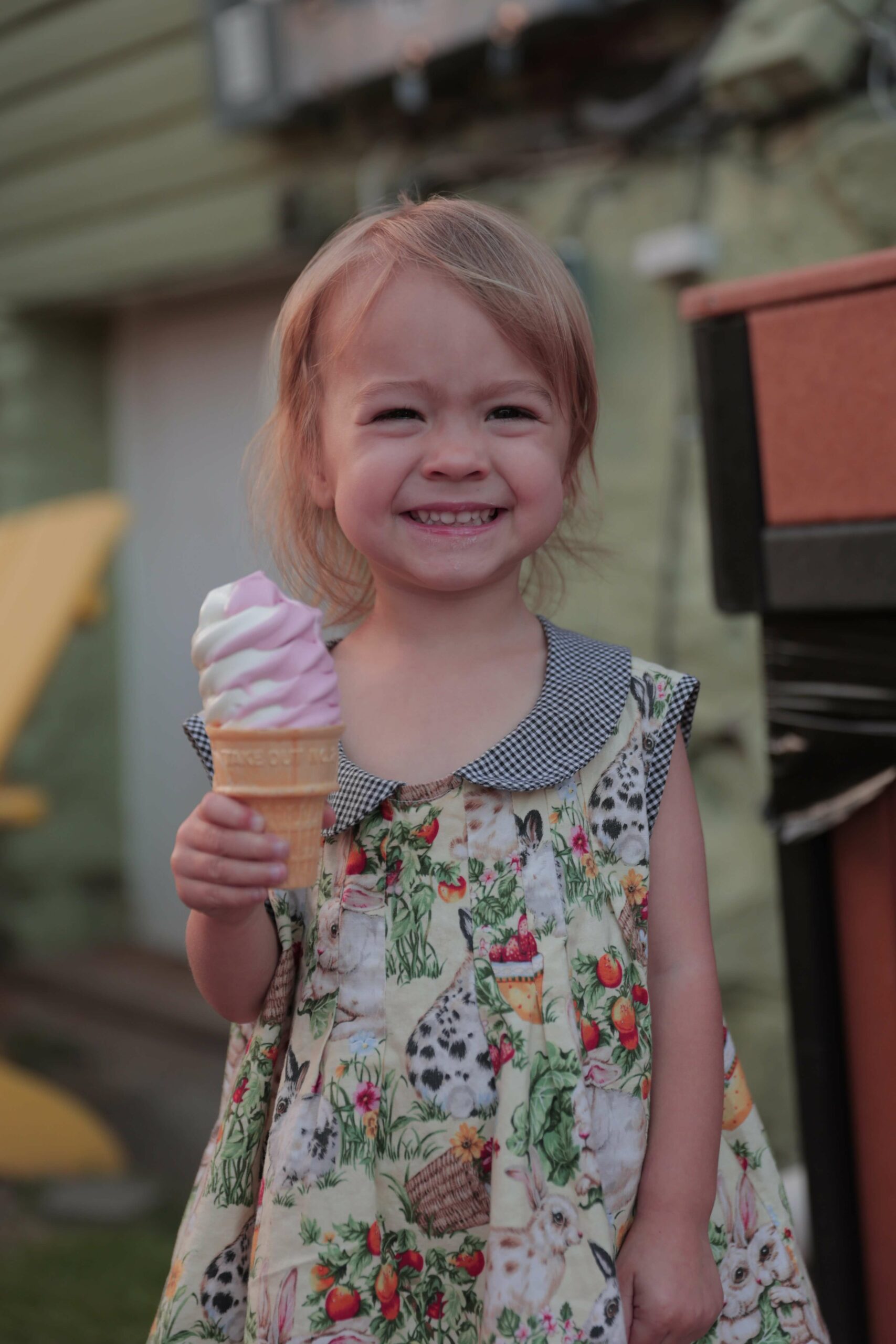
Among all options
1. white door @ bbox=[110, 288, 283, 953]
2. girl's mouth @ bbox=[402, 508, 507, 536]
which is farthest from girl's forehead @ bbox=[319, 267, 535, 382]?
white door @ bbox=[110, 288, 283, 953]

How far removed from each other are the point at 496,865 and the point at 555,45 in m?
2.77

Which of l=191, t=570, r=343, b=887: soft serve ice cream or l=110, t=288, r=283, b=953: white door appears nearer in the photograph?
l=191, t=570, r=343, b=887: soft serve ice cream

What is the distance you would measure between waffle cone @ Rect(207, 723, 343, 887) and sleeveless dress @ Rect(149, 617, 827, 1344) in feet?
0.38

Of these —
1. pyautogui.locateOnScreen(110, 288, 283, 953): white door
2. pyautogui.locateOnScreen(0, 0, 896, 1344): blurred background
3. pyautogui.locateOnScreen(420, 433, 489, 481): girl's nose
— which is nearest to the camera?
pyautogui.locateOnScreen(420, 433, 489, 481): girl's nose

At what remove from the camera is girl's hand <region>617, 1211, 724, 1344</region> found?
1.18 m

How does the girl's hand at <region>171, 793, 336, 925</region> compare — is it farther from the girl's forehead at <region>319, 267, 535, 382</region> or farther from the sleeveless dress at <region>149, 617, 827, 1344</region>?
the girl's forehead at <region>319, 267, 535, 382</region>

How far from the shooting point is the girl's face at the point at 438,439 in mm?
1223

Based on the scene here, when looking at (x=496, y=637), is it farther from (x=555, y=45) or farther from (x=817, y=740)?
(x=555, y=45)

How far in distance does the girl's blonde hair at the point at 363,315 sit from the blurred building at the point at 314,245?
24cm

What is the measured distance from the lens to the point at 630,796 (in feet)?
4.21

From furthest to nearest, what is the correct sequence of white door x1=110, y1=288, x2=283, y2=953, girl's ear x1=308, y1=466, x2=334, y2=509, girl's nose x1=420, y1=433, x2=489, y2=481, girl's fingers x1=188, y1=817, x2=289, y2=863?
1. white door x1=110, y1=288, x2=283, y2=953
2. girl's ear x1=308, y1=466, x2=334, y2=509
3. girl's nose x1=420, y1=433, x2=489, y2=481
4. girl's fingers x1=188, y1=817, x2=289, y2=863

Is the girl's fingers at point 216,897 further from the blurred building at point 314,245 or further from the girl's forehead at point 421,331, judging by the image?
the blurred building at point 314,245

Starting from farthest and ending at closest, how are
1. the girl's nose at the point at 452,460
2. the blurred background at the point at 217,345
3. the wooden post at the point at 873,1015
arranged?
the blurred background at the point at 217,345 < the wooden post at the point at 873,1015 < the girl's nose at the point at 452,460

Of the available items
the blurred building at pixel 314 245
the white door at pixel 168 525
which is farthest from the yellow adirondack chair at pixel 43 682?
the white door at pixel 168 525
